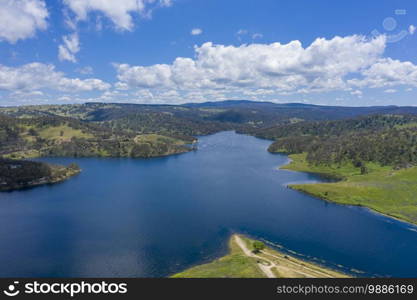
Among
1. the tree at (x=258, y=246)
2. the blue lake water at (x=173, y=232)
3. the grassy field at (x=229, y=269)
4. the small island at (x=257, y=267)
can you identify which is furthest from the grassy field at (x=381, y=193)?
the grassy field at (x=229, y=269)

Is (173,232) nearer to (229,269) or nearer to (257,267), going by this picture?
(229,269)

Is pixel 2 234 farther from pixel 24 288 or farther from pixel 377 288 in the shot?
pixel 377 288

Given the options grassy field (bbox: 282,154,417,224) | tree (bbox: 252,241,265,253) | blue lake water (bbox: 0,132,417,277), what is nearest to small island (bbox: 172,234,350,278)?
tree (bbox: 252,241,265,253)

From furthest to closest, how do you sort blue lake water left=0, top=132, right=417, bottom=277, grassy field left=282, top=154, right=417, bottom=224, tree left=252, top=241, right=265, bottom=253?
grassy field left=282, top=154, right=417, bottom=224
tree left=252, top=241, right=265, bottom=253
blue lake water left=0, top=132, right=417, bottom=277

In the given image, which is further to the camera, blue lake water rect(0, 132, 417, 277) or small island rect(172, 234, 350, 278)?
blue lake water rect(0, 132, 417, 277)

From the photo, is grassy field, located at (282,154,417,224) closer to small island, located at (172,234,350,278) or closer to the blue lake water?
the blue lake water

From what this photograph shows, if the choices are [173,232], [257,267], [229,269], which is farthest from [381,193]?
[229,269]

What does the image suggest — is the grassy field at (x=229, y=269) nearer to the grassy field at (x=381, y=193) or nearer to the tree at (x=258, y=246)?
the tree at (x=258, y=246)
